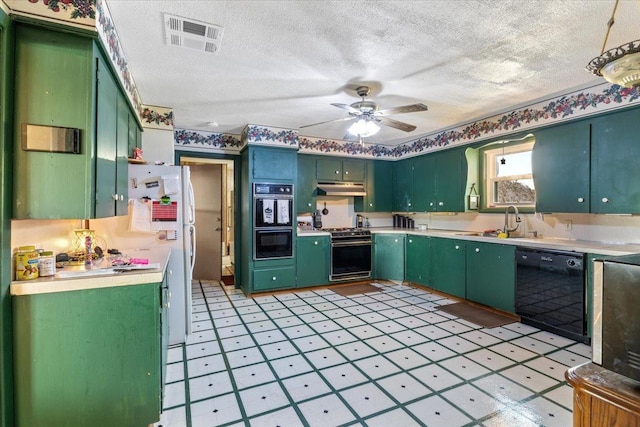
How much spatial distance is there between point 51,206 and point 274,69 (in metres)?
1.90

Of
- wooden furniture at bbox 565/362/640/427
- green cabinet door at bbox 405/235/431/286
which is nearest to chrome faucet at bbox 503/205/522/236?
green cabinet door at bbox 405/235/431/286

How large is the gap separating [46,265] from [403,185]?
5.15 metres

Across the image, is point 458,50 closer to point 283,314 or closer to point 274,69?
point 274,69

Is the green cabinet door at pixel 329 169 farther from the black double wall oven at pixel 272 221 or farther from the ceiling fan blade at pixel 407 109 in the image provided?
the ceiling fan blade at pixel 407 109

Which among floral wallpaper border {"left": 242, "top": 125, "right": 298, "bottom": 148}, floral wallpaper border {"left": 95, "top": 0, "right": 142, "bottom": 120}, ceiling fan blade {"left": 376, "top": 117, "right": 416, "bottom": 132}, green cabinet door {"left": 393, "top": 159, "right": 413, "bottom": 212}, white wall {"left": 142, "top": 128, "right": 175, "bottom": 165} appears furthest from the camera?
green cabinet door {"left": 393, "top": 159, "right": 413, "bottom": 212}

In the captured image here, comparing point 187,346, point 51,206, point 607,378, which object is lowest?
point 187,346

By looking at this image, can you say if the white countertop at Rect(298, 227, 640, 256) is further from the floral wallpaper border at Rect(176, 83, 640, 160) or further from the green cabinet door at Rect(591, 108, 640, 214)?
the floral wallpaper border at Rect(176, 83, 640, 160)

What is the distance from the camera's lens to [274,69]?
2.71 meters

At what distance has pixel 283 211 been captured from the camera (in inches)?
185

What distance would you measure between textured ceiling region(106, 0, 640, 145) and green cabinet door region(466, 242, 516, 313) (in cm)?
173

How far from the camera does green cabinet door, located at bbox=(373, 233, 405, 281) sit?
5156mm

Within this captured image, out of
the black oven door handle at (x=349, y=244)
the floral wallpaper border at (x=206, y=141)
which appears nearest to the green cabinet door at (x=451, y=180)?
the black oven door handle at (x=349, y=244)

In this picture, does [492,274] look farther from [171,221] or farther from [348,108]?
[171,221]

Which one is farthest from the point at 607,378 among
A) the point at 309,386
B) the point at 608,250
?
the point at 608,250
